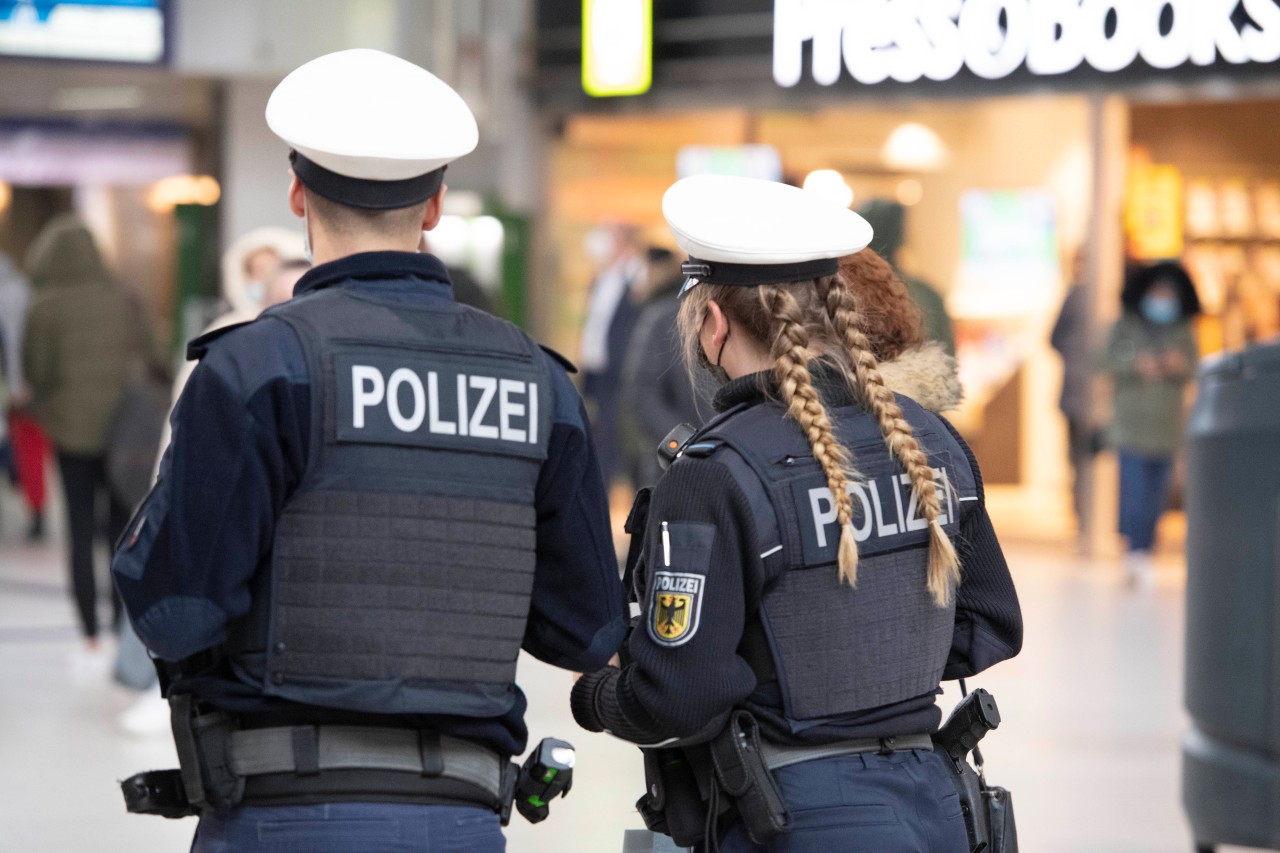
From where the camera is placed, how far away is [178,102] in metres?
12.1

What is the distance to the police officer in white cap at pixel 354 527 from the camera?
2113mm

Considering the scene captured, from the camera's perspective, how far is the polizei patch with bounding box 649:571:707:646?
2301 mm

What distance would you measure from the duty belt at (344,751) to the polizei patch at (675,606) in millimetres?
319

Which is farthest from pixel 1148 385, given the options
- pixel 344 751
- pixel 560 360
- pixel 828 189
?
pixel 344 751

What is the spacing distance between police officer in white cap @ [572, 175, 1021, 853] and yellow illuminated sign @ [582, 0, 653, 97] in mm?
10730

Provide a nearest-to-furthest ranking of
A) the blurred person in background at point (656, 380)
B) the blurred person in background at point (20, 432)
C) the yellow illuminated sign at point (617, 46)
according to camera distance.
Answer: the blurred person in background at point (656, 380) < the blurred person in background at point (20, 432) < the yellow illuminated sign at point (617, 46)

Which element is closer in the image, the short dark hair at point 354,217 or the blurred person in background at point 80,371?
the short dark hair at point 354,217

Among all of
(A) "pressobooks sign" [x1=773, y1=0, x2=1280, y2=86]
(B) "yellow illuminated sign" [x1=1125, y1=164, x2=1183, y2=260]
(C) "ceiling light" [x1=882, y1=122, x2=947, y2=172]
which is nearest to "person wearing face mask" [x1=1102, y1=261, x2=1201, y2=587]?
(A) "pressobooks sign" [x1=773, y1=0, x2=1280, y2=86]

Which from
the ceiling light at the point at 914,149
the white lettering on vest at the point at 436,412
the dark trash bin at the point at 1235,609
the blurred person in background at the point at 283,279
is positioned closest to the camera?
the white lettering on vest at the point at 436,412

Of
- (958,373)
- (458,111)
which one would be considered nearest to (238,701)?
(458,111)

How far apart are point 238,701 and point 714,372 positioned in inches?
34.1

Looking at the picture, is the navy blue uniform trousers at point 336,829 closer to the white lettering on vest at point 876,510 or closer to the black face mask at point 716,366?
the white lettering on vest at point 876,510

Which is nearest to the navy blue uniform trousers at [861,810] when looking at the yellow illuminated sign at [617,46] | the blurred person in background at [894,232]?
the blurred person in background at [894,232]

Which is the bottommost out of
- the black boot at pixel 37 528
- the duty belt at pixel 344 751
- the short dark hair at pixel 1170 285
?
the black boot at pixel 37 528
